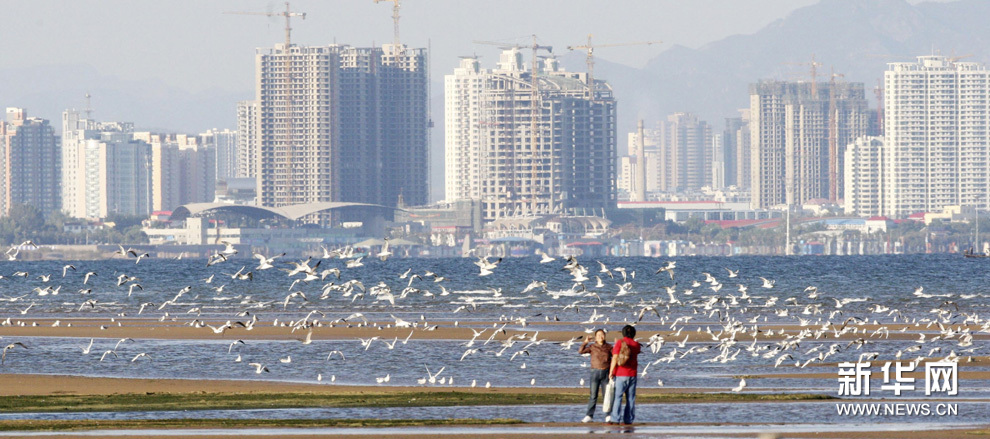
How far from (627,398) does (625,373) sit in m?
0.53

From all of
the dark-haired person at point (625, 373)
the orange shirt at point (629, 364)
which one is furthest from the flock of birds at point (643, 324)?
the orange shirt at point (629, 364)

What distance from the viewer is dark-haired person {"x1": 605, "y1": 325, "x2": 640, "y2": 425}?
72.3 ft

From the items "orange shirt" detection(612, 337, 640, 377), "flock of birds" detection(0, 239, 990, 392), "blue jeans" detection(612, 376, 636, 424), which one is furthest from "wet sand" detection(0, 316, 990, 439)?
"orange shirt" detection(612, 337, 640, 377)

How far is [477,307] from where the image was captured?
61.2 meters

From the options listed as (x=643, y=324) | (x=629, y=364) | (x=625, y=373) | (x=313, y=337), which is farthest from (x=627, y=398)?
(x=643, y=324)

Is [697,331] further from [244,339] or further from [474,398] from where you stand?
[474,398]

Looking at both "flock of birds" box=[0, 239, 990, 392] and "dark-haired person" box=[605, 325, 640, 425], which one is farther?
"flock of birds" box=[0, 239, 990, 392]

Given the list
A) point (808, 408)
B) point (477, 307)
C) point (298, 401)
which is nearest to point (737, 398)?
point (808, 408)

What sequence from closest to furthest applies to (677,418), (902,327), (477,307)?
(677,418)
(902,327)
(477,307)

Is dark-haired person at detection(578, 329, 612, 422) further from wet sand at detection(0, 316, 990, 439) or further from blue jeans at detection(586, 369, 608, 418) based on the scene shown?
wet sand at detection(0, 316, 990, 439)

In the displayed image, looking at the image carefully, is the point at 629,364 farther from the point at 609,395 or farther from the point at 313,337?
the point at 313,337

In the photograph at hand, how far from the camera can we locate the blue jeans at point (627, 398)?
72.7 feet

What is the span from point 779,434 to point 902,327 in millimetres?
26463

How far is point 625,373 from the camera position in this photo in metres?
22.1
